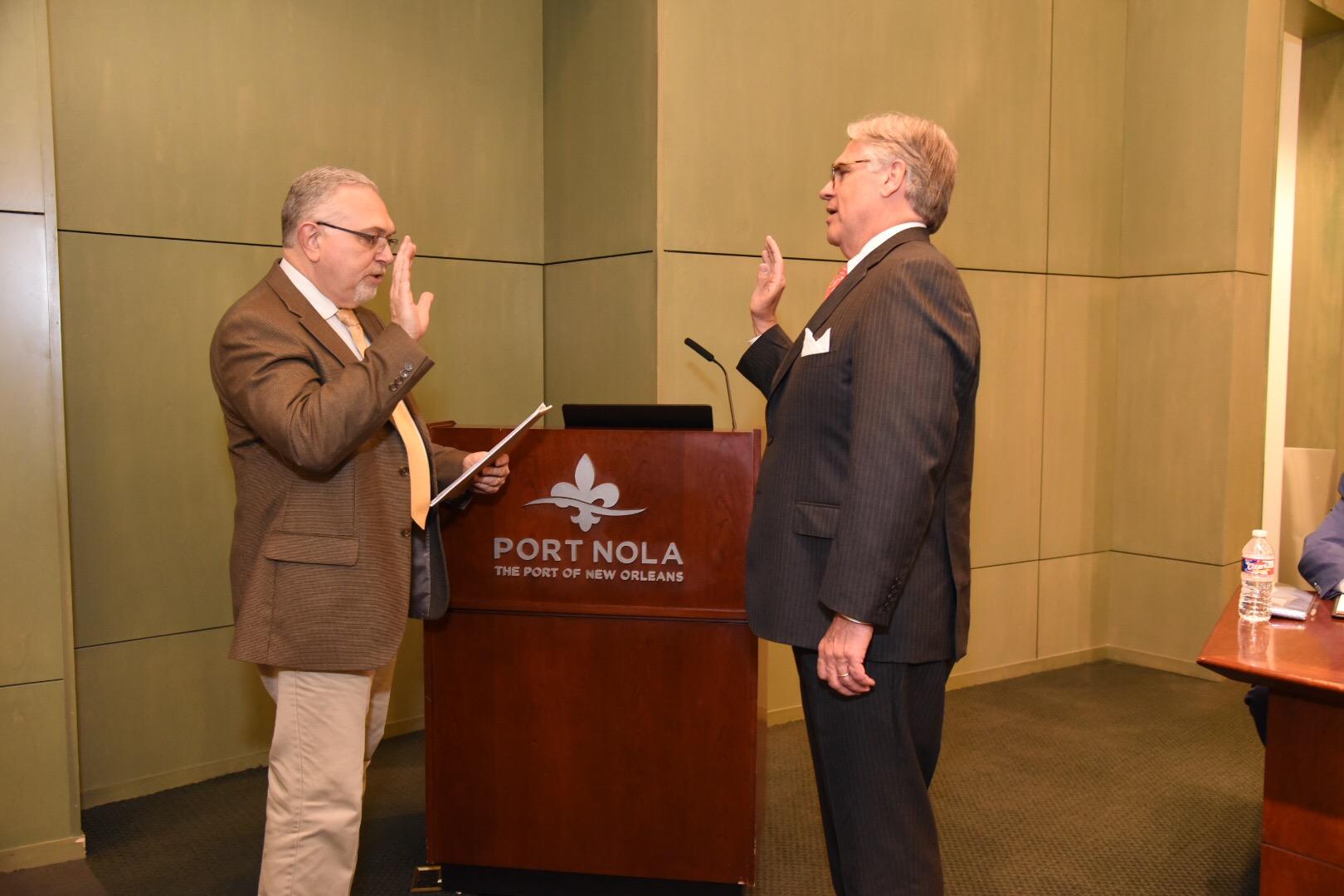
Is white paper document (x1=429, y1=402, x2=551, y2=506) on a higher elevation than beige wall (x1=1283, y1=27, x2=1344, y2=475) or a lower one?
lower

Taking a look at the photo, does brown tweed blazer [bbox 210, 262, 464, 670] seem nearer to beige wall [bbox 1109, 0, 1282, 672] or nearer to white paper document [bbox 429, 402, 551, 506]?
white paper document [bbox 429, 402, 551, 506]

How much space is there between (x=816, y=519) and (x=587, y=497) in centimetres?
87

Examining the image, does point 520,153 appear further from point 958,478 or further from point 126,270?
point 958,478

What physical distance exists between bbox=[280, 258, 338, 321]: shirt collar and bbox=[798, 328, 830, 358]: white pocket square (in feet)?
3.36

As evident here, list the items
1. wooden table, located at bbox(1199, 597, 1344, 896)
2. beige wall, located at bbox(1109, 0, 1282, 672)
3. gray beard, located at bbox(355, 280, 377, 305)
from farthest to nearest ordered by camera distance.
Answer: beige wall, located at bbox(1109, 0, 1282, 672) → gray beard, located at bbox(355, 280, 377, 305) → wooden table, located at bbox(1199, 597, 1344, 896)

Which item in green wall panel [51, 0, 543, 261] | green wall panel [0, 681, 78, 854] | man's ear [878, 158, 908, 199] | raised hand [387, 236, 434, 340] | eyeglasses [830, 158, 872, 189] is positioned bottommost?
green wall panel [0, 681, 78, 854]

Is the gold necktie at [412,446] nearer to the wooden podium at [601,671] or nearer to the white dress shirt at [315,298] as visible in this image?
the white dress shirt at [315,298]

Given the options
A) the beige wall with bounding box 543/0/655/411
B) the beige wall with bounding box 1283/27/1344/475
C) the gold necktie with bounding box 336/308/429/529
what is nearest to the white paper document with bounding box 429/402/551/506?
the gold necktie with bounding box 336/308/429/529

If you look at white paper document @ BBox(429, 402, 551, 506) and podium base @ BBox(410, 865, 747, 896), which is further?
podium base @ BBox(410, 865, 747, 896)

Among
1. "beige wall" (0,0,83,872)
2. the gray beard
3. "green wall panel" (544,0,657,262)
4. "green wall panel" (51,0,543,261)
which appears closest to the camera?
the gray beard

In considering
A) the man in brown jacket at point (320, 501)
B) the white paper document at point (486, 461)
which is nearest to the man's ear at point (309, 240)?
the man in brown jacket at point (320, 501)

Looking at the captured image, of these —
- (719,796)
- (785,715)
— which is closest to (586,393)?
(785,715)

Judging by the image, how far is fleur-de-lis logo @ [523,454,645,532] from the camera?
2.64m

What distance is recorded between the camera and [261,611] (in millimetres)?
2162
